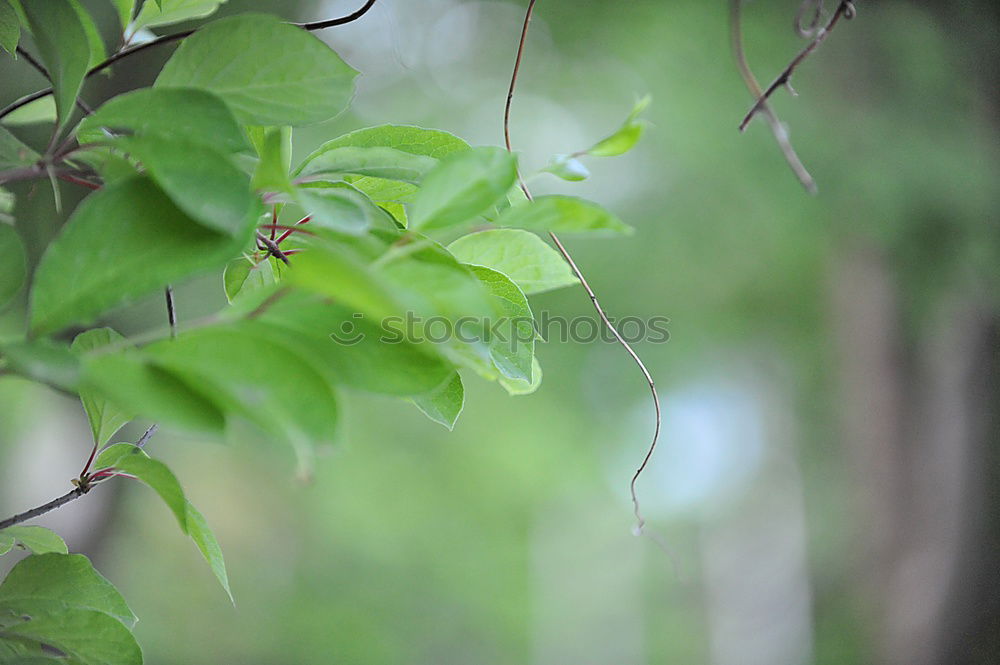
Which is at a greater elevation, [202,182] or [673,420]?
[202,182]

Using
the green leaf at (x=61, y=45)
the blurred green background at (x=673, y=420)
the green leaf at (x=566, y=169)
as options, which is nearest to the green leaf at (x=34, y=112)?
the blurred green background at (x=673, y=420)

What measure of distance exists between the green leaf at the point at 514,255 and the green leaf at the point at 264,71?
0.07 meters

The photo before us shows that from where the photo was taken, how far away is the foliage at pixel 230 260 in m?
0.13

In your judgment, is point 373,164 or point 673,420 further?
point 673,420

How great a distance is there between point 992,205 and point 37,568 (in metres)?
1.74

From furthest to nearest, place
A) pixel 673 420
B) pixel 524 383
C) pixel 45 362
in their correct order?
pixel 673 420 → pixel 524 383 → pixel 45 362

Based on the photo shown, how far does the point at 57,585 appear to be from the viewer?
21 cm

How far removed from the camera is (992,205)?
1495mm

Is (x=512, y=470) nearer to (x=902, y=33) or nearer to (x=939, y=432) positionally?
(x=939, y=432)

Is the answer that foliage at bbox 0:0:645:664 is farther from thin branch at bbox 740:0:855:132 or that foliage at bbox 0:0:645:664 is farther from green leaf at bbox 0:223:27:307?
thin branch at bbox 740:0:855:132

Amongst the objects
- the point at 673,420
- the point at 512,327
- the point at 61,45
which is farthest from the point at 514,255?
the point at 673,420

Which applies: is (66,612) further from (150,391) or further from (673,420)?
(673,420)

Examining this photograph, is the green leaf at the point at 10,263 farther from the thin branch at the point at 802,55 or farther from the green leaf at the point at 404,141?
the thin branch at the point at 802,55

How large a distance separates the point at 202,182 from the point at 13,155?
93 millimetres
